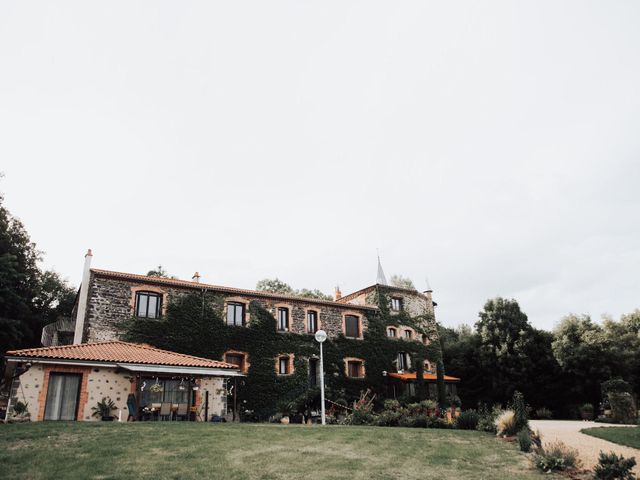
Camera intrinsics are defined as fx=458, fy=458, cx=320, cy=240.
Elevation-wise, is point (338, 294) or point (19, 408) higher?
point (338, 294)

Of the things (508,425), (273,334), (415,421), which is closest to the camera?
(508,425)

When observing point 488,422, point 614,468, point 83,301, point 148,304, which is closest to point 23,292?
point 83,301

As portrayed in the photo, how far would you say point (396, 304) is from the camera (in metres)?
34.4

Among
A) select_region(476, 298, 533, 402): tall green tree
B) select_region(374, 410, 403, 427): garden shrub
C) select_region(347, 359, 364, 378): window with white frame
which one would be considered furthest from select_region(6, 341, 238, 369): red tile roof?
select_region(476, 298, 533, 402): tall green tree

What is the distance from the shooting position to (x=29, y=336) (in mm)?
29406

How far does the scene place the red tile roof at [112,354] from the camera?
55.6 feet

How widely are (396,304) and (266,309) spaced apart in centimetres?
1101

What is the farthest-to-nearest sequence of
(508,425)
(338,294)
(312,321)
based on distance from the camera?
(338,294) → (312,321) → (508,425)

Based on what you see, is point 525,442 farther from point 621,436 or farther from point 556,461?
point 621,436

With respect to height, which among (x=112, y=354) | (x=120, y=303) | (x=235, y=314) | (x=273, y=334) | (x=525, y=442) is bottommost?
(x=525, y=442)

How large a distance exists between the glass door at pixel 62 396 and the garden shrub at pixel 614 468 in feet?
55.9

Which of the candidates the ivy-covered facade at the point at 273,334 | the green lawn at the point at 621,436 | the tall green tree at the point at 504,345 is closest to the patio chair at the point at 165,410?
the ivy-covered facade at the point at 273,334

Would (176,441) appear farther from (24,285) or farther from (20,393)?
(24,285)

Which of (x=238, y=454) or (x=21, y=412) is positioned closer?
(x=238, y=454)
